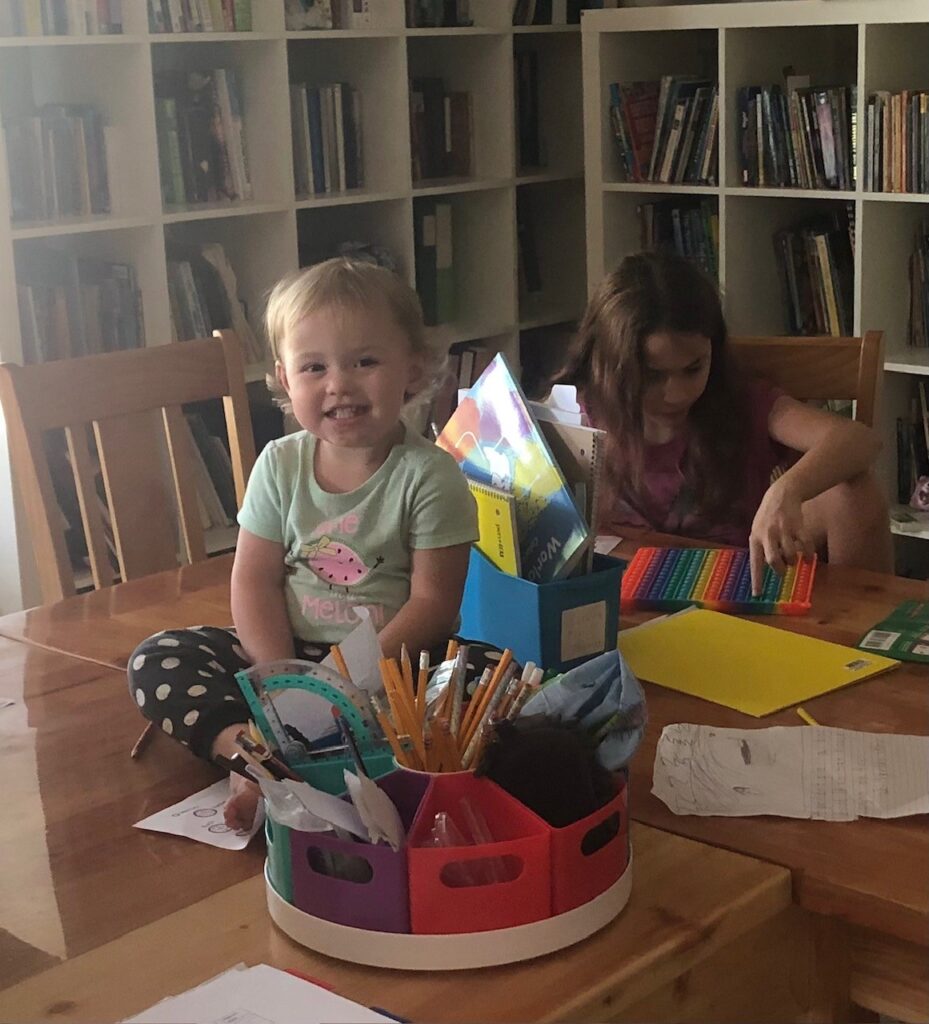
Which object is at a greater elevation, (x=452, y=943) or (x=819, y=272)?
(x=819, y=272)

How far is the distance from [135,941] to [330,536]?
558 millimetres

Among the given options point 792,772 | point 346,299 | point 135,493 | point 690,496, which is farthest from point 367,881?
point 690,496

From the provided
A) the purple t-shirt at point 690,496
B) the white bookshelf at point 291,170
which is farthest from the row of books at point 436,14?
the purple t-shirt at point 690,496

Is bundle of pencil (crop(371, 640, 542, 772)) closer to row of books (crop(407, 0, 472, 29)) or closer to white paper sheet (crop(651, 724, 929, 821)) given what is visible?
white paper sheet (crop(651, 724, 929, 821))

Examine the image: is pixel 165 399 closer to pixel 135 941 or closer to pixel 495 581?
pixel 495 581

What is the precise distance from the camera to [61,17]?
278 cm

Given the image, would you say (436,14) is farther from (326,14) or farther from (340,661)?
(340,661)

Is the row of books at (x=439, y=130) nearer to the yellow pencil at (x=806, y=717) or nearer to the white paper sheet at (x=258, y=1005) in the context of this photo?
the yellow pencil at (x=806, y=717)

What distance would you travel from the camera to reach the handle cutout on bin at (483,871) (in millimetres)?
866

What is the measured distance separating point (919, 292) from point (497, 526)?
219cm

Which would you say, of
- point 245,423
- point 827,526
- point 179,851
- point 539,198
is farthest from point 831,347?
point 539,198

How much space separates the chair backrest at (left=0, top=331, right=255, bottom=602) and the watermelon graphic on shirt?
0.51 m

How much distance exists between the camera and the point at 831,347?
204cm

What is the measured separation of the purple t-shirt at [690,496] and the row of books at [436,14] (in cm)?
175
